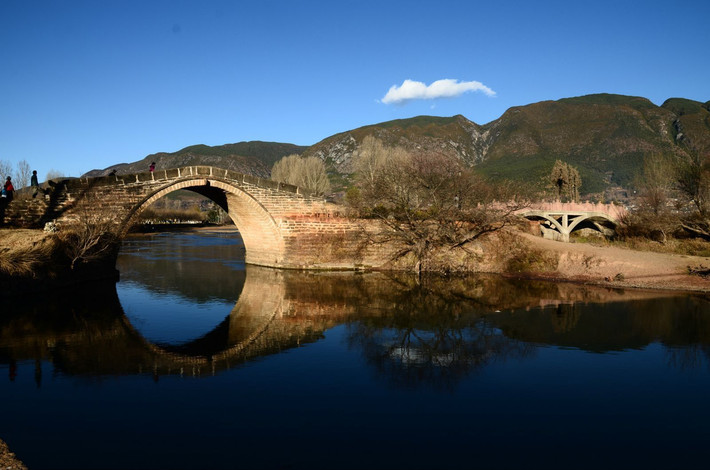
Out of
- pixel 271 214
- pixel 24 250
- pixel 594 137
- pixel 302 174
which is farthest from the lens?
pixel 594 137

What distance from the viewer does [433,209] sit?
1159 inches

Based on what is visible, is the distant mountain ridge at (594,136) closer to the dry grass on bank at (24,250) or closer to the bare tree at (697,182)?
the bare tree at (697,182)

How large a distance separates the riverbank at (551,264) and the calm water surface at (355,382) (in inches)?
62.0

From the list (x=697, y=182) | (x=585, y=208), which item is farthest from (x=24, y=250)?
(x=697, y=182)

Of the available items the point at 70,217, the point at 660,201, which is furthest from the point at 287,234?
the point at 660,201

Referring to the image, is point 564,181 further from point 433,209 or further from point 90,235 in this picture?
point 90,235

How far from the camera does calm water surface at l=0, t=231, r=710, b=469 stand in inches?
→ 308

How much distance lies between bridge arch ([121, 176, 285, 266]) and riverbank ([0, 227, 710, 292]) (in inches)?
190

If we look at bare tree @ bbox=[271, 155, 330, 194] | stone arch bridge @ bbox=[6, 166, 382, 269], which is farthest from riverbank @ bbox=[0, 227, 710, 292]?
bare tree @ bbox=[271, 155, 330, 194]

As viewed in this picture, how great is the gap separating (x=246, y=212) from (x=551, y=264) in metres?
17.9

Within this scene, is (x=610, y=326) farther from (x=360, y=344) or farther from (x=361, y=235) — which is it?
(x=361, y=235)

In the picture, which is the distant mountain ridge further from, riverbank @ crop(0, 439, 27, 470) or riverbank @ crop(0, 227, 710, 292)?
riverbank @ crop(0, 439, 27, 470)

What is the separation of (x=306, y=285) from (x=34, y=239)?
38.1 ft

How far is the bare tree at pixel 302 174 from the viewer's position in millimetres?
87812
